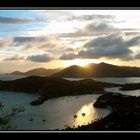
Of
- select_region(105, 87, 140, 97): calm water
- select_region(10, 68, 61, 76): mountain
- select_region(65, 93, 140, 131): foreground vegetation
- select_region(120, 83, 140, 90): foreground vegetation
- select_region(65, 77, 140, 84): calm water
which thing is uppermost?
select_region(10, 68, 61, 76): mountain

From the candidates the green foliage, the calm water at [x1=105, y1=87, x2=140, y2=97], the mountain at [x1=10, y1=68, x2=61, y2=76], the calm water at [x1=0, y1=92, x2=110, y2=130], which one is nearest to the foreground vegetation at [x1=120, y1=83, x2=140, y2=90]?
the calm water at [x1=105, y1=87, x2=140, y2=97]

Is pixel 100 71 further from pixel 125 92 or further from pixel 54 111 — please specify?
pixel 54 111

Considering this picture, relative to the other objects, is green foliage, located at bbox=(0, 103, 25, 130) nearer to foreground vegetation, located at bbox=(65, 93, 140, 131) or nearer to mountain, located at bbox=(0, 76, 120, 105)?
mountain, located at bbox=(0, 76, 120, 105)

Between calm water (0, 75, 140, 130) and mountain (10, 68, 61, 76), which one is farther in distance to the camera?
mountain (10, 68, 61, 76)

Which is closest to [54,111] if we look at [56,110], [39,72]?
[56,110]

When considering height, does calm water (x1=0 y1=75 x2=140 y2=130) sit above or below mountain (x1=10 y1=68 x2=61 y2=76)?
below

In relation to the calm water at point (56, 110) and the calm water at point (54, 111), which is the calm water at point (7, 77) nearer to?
the calm water at point (56, 110)

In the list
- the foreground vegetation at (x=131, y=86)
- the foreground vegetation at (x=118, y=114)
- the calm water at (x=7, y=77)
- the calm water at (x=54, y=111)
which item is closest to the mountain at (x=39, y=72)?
the calm water at (x=7, y=77)
